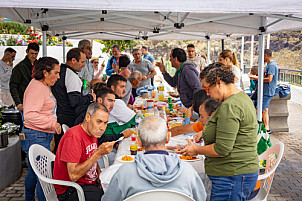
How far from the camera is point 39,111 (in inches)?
133

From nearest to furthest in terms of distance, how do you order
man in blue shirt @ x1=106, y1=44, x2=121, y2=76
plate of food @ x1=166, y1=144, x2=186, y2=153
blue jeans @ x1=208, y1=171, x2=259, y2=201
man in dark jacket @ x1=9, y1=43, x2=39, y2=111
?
1. blue jeans @ x1=208, y1=171, x2=259, y2=201
2. plate of food @ x1=166, y1=144, x2=186, y2=153
3. man in dark jacket @ x1=9, y1=43, x2=39, y2=111
4. man in blue shirt @ x1=106, y1=44, x2=121, y2=76

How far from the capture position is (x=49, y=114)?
3.51 meters

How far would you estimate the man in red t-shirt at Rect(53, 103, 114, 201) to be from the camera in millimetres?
2500

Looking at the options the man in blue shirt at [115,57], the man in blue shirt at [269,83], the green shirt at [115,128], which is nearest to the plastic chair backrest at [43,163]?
the green shirt at [115,128]

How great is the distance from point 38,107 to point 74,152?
1.03m

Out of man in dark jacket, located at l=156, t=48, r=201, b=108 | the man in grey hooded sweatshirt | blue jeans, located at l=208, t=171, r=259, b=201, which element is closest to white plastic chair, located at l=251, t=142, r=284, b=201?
blue jeans, located at l=208, t=171, r=259, b=201

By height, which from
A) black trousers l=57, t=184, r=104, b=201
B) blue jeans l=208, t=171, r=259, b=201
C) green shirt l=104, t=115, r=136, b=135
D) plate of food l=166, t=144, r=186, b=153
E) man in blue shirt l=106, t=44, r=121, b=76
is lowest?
black trousers l=57, t=184, r=104, b=201

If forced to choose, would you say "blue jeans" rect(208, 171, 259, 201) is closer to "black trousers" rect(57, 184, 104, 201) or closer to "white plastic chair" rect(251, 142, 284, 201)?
"white plastic chair" rect(251, 142, 284, 201)

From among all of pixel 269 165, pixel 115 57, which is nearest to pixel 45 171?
pixel 269 165

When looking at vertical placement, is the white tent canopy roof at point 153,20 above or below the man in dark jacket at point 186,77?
above

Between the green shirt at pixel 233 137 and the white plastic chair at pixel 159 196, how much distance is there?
584 mm

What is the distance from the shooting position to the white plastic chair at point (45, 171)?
2588 millimetres

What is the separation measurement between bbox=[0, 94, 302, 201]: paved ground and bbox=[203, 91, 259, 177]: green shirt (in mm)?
2064

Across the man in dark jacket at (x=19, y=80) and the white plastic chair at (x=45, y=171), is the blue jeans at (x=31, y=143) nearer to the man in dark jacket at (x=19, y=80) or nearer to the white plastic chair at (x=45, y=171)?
the white plastic chair at (x=45, y=171)
